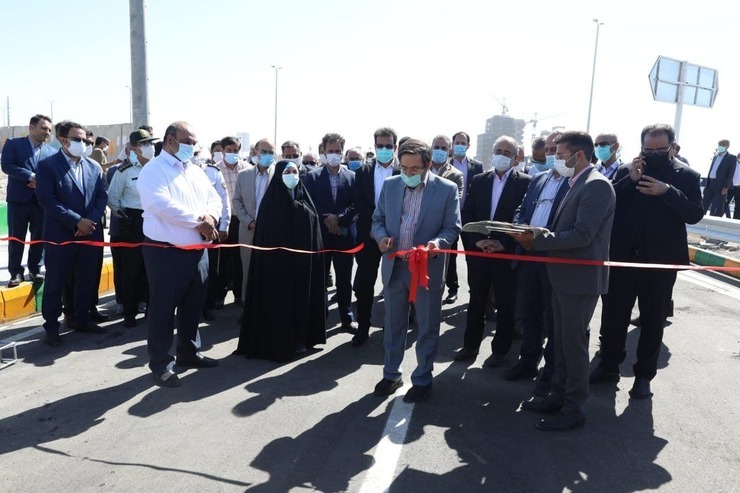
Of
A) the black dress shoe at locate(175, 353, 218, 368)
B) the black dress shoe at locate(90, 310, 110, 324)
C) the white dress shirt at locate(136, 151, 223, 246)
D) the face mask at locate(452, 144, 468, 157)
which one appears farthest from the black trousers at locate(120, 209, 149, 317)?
the face mask at locate(452, 144, 468, 157)

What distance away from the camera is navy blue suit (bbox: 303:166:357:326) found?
6.23 m

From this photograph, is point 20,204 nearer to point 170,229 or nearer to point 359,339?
point 170,229

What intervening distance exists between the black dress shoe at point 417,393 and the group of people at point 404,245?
13 mm

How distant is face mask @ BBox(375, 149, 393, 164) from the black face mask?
2.41 metres

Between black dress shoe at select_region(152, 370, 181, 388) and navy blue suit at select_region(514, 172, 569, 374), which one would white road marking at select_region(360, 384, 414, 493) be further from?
black dress shoe at select_region(152, 370, 181, 388)

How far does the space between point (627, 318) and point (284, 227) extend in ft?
10.5

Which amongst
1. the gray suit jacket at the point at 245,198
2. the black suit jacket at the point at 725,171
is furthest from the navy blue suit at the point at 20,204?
the black suit jacket at the point at 725,171

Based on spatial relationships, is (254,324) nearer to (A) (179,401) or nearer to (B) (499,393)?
(A) (179,401)

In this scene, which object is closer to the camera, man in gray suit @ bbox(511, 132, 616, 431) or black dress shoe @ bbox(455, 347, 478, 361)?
man in gray suit @ bbox(511, 132, 616, 431)

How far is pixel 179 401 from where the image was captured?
4258 mm

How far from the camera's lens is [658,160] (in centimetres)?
447

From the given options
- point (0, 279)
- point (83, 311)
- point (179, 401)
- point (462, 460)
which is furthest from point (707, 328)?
point (0, 279)

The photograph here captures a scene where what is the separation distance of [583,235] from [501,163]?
1.87 meters

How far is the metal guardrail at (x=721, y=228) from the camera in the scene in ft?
33.6
